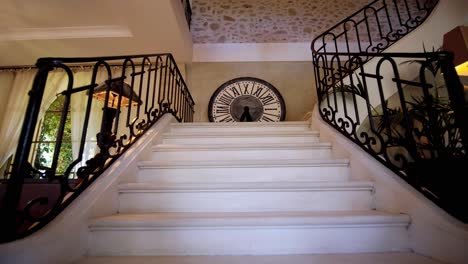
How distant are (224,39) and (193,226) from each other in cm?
386

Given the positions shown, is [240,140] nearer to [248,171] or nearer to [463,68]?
[248,171]

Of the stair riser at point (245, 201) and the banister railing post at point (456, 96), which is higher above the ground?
the banister railing post at point (456, 96)

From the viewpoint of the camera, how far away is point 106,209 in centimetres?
105

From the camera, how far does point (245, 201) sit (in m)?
1.14

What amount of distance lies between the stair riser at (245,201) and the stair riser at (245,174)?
0.71 feet

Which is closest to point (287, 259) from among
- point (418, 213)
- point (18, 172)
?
point (418, 213)

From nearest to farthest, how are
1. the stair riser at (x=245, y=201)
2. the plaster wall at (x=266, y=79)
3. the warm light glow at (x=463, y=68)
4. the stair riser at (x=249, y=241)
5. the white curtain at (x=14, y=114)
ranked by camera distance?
the stair riser at (x=249, y=241), the stair riser at (x=245, y=201), the warm light glow at (x=463, y=68), the white curtain at (x=14, y=114), the plaster wall at (x=266, y=79)

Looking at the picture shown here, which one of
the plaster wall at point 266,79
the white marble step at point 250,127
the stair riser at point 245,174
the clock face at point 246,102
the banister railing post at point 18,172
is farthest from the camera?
the plaster wall at point 266,79

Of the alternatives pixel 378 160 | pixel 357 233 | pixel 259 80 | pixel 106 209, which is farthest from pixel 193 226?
pixel 259 80

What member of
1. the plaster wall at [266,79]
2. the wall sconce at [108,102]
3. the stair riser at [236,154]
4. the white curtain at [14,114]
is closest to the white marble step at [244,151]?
the stair riser at [236,154]

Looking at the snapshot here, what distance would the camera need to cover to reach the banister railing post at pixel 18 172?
719 millimetres

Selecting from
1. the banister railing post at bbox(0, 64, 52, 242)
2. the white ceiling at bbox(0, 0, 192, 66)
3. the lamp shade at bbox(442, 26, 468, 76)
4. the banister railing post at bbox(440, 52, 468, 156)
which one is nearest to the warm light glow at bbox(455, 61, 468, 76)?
the lamp shade at bbox(442, 26, 468, 76)

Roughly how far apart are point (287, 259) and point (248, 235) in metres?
0.17

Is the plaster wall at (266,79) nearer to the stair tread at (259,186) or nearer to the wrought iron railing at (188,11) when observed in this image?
the wrought iron railing at (188,11)
